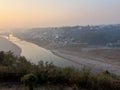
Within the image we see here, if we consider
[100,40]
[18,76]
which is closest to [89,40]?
[100,40]

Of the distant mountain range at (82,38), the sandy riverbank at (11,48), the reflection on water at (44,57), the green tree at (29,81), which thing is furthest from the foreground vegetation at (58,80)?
the distant mountain range at (82,38)

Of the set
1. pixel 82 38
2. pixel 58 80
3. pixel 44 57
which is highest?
pixel 58 80

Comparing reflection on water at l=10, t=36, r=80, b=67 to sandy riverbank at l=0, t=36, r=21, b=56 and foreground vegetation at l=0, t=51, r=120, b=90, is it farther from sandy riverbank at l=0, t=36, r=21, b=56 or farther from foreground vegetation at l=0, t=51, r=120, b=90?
foreground vegetation at l=0, t=51, r=120, b=90

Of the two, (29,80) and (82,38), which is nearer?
(29,80)

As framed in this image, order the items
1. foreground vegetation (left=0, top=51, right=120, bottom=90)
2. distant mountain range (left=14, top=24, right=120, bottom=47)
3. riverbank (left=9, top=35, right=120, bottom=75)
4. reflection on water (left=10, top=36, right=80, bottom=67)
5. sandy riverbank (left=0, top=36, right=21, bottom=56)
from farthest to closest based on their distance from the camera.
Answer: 1. distant mountain range (left=14, top=24, right=120, bottom=47)
2. sandy riverbank (left=0, top=36, right=21, bottom=56)
3. reflection on water (left=10, top=36, right=80, bottom=67)
4. riverbank (left=9, top=35, right=120, bottom=75)
5. foreground vegetation (left=0, top=51, right=120, bottom=90)

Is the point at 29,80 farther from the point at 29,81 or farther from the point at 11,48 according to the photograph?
the point at 11,48

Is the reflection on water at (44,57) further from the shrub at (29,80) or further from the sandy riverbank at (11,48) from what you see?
the shrub at (29,80)

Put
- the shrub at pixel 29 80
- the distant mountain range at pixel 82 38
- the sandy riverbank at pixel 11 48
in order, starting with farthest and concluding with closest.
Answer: the distant mountain range at pixel 82 38
the sandy riverbank at pixel 11 48
the shrub at pixel 29 80

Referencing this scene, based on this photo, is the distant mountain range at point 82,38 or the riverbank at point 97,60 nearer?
the riverbank at point 97,60

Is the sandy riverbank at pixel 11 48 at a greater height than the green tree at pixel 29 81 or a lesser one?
lesser

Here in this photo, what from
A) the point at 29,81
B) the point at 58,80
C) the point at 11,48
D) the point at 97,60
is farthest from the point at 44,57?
the point at 29,81

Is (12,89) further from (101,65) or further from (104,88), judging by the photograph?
(101,65)

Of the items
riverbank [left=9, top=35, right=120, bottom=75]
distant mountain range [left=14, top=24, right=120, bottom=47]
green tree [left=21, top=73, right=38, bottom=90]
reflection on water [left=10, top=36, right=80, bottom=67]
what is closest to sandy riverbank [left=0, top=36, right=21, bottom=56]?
reflection on water [left=10, top=36, right=80, bottom=67]
